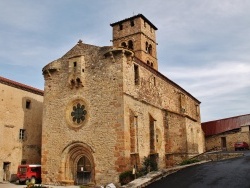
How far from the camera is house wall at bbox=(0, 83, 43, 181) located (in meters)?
25.3

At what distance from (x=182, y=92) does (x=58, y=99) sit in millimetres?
15540

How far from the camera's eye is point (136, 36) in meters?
37.3

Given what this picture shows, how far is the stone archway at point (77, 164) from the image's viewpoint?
72.0 feet

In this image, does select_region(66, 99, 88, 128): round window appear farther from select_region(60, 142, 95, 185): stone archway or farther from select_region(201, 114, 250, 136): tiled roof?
select_region(201, 114, 250, 136): tiled roof

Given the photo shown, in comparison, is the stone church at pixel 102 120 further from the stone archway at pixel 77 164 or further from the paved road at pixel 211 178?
the paved road at pixel 211 178

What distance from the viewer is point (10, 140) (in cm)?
2584

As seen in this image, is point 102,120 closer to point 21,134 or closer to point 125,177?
point 125,177

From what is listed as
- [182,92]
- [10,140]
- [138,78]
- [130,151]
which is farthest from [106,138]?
[182,92]

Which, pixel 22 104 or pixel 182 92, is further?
pixel 182 92

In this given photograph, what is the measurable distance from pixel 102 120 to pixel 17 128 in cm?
942

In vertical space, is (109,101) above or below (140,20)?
below

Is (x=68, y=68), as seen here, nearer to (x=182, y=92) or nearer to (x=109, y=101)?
(x=109, y=101)

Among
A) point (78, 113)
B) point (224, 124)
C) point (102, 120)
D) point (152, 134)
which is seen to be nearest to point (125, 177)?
point (102, 120)

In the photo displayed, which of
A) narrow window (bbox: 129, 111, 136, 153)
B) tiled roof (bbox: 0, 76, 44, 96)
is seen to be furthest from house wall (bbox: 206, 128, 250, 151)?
tiled roof (bbox: 0, 76, 44, 96)
